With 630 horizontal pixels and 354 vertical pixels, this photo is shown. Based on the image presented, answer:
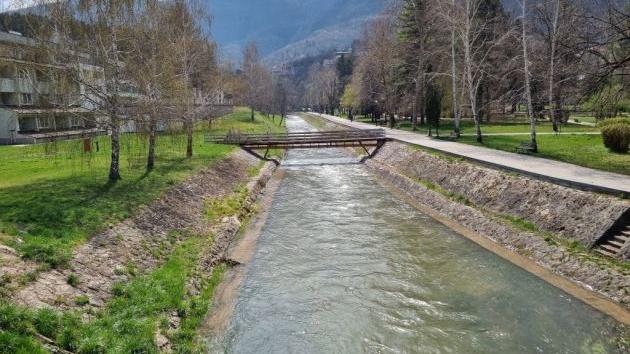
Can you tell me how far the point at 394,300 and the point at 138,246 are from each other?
26.7 feet

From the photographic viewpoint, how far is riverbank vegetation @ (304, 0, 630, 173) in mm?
17047

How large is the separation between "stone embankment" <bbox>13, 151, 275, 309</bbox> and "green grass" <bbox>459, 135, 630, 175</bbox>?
56.2ft

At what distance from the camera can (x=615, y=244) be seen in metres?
13.3

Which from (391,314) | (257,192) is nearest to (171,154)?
(257,192)

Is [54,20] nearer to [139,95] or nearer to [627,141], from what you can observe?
[139,95]

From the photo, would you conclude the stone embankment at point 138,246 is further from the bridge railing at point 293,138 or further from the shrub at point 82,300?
the bridge railing at point 293,138

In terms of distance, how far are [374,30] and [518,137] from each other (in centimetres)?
3359

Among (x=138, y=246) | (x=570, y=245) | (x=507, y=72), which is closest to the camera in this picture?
(x=138, y=246)

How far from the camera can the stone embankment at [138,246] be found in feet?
32.2

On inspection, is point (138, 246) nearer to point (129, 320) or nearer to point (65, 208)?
point (65, 208)

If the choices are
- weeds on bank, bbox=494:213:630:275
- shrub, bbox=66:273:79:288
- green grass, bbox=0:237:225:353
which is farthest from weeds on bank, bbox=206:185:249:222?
weeds on bank, bbox=494:213:630:275

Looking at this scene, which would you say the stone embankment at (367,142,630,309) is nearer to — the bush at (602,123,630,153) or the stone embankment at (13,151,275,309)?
the bush at (602,123,630,153)

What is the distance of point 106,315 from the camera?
32.0 feet

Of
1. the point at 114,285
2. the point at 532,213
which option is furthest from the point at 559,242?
the point at 114,285
